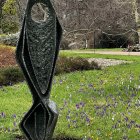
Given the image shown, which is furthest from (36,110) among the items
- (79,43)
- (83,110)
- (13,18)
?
(13,18)

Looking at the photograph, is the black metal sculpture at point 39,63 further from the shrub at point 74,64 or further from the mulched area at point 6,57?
the mulched area at point 6,57

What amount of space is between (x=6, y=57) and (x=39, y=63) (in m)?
18.0

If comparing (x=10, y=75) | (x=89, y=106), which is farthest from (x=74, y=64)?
(x=89, y=106)

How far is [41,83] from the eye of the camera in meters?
6.32

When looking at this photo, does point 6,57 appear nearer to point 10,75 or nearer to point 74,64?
point 74,64

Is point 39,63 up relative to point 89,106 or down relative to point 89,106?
up

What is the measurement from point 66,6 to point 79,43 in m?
18.6

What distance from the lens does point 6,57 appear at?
24125mm

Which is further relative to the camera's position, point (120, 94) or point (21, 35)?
point (120, 94)

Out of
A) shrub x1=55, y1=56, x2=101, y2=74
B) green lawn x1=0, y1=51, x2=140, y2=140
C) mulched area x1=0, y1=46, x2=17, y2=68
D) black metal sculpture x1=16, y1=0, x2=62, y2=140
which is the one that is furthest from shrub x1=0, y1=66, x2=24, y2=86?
black metal sculpture x1=16, y1=0, x2=62, y2=140

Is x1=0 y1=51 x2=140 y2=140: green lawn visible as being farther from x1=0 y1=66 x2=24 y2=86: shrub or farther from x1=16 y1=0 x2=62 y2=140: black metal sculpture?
x1=16 y1=0 x2=62 y2=140: black metal sculpture

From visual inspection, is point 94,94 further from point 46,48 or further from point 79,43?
point 79,43

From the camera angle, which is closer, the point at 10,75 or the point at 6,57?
the point at 10,75

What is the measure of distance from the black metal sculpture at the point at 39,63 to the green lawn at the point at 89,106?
6.14 ft
